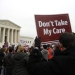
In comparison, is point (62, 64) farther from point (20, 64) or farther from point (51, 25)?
point (20, 64)

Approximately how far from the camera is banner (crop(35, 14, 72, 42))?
449 centimetres

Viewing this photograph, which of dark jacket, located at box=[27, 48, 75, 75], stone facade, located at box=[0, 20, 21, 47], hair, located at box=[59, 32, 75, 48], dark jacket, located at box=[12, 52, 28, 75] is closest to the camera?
dark jacket, located at box=[27, 48, 75, 75]

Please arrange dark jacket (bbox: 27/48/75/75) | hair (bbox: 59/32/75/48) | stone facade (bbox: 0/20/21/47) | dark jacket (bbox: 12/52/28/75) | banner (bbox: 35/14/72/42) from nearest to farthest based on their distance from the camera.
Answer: dark jacket (bbox: 27/48/75/75)
hair (bbox: 59/32/75/48)
banner (bbox: 35/14/72/42)
dark jacket (bbox: 12/52/28/75)
stone facade (bbox: 0/20/21/47)

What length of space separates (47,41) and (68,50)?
241 centimetres

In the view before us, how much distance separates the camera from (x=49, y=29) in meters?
4.79

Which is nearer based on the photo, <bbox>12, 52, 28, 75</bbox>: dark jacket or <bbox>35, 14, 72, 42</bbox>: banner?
<bbox>35, 14, 72, 42</bbox>: banner

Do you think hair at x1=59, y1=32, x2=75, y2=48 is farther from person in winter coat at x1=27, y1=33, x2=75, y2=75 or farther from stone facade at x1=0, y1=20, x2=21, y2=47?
stone facade at x1=0, y1=20, x2=21, y2=47

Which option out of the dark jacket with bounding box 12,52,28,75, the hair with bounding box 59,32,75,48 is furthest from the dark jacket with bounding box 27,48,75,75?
the dark jacket with bounding box 12,52,28,75

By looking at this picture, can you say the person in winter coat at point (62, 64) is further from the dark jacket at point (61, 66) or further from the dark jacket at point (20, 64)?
the dark jacket at point (20, 64)

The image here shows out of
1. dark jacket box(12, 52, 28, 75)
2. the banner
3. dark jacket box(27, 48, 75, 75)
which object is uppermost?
the banner

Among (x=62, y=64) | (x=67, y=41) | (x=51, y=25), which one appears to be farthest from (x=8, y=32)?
(x=62, y=64)

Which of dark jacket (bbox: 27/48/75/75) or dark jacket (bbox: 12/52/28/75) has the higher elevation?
dark jacket (bbox: 27/48/75/75)

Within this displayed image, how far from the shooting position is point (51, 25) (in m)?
4.78

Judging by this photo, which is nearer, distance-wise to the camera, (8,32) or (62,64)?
(62,64)
